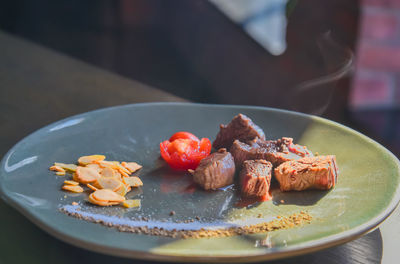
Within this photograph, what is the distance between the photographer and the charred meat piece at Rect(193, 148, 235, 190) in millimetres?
1183

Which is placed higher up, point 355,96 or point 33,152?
point 33,152

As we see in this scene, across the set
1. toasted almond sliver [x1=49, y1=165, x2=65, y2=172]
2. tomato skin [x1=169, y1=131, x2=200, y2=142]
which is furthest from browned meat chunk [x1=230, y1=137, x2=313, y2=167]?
toasted almond sliver [x1=49, y1=165, x2=65, y2=172]

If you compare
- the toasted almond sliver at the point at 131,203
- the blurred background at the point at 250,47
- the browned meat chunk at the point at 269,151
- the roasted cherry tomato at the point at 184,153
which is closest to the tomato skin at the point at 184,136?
the roasted cherry tomato at the point at 184,153

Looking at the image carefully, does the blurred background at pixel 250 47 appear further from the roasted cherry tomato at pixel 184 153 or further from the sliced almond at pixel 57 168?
the sliced almond at pixel 57 168

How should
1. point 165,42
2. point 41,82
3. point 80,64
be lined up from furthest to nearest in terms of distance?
point 165,42 < point 80,64 < point 41,82

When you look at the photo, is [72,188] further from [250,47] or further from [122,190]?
[250,47]

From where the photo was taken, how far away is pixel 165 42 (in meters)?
6.70

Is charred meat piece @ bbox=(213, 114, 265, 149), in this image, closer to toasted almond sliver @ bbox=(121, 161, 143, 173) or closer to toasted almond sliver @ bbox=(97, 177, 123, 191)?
toasted almond sliver @ bbox=(121, 161, 143, 173)

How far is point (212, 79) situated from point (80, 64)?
277 cm

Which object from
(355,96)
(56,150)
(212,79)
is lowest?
(212,79)

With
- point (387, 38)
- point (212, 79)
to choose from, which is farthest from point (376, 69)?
point (212, 79)

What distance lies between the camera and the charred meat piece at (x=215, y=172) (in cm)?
118

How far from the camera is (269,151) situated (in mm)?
1301

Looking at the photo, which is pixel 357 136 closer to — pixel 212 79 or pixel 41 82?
pixel 41 82
